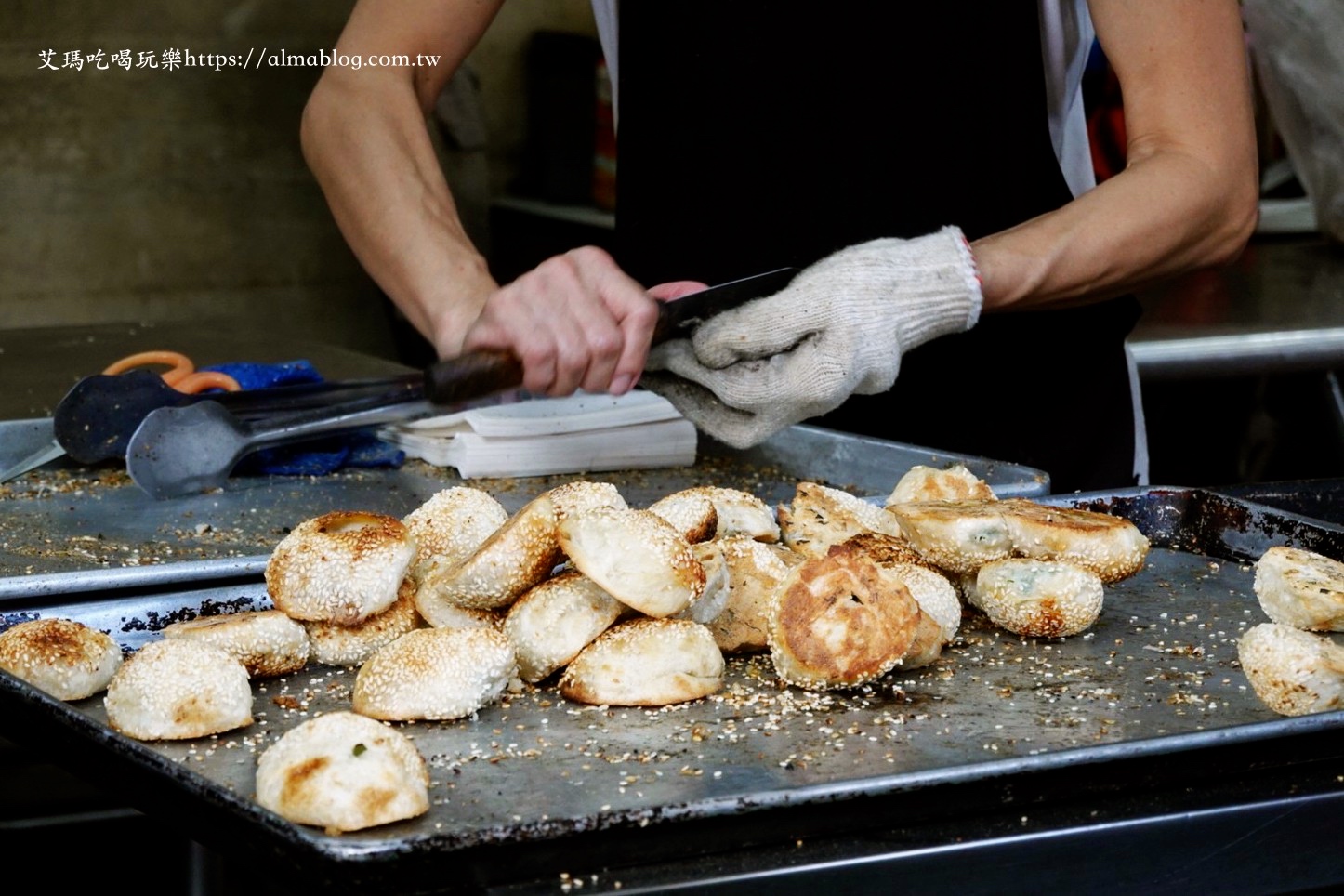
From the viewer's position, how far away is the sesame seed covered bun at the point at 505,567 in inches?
42.8

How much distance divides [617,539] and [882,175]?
105cm

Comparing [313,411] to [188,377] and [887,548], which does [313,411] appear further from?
[887,548]

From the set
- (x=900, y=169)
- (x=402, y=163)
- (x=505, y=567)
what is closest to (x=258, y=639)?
(x=505, y=567)

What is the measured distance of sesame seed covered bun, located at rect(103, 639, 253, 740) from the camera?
0.95m

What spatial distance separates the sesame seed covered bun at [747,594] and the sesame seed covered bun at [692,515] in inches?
1.2

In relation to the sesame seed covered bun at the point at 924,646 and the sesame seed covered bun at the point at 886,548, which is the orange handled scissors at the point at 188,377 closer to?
the sesame seed covered bun at the point at 886,548

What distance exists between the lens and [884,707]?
102cm

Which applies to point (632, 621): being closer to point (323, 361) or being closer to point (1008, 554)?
point (1008, 554)

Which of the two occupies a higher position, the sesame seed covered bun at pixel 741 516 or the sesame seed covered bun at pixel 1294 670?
the sesame seed covered bun at pixel 741 516

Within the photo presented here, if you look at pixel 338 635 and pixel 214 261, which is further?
pixel 214 261

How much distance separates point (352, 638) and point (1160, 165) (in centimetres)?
115

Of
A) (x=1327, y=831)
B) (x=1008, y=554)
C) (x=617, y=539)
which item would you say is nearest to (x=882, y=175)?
(x=1008, y=554)

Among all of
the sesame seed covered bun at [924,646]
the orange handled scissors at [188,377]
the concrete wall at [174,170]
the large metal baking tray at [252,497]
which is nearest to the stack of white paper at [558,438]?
the large metal baking tray at [252,497]

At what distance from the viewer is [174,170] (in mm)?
4387
